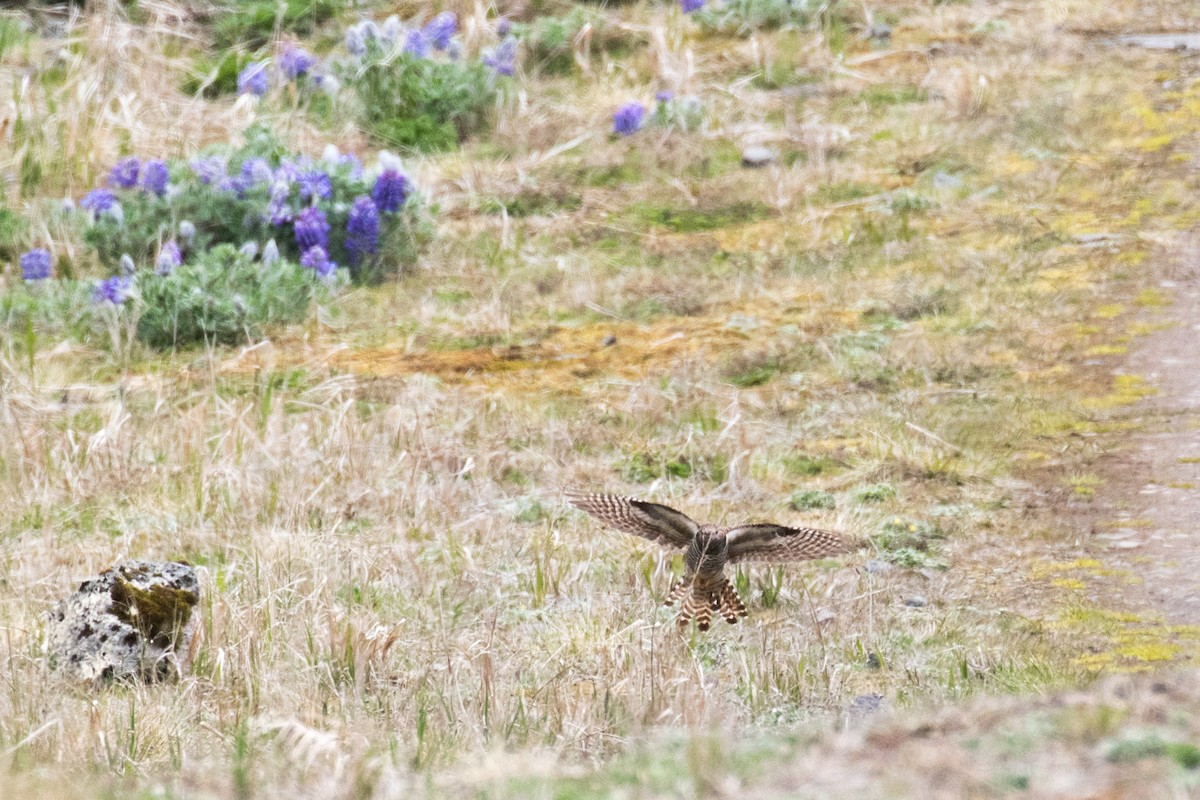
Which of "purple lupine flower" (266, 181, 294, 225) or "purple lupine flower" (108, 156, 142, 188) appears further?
"purple lupine flower" (108, 156, 142, 188)

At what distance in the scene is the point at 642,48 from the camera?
10.2 metres

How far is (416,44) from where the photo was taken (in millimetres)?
9508

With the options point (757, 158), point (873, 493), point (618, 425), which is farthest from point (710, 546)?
point (757, 158)

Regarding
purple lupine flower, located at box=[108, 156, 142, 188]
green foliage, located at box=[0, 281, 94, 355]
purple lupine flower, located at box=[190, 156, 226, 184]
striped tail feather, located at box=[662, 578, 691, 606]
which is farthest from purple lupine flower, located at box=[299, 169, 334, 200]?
striped tail feather, located at box=[662, 578, 691, 606]

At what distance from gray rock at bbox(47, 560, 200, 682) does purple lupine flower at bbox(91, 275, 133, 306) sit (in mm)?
3023

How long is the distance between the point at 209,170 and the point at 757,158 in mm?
2782

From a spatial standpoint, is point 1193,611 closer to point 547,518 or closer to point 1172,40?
point 547,518

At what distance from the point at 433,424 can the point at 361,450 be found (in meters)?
0.44

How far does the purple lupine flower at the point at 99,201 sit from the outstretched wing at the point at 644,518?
4.07m

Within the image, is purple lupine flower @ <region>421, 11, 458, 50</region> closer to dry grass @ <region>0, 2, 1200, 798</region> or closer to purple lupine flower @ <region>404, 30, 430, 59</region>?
purple lupine flower @ <region>404, 30, 430, 59</region>

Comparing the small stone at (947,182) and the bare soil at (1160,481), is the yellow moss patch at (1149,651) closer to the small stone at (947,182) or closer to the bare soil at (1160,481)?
the bare soil at (1160,481)

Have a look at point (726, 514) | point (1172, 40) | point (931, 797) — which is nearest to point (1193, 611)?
point (726, 514)

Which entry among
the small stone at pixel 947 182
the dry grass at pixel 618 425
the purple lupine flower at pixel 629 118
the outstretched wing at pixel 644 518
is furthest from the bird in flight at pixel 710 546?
the purple lupine flower at pixel 629 118

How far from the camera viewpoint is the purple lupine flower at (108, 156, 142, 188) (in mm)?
7977
